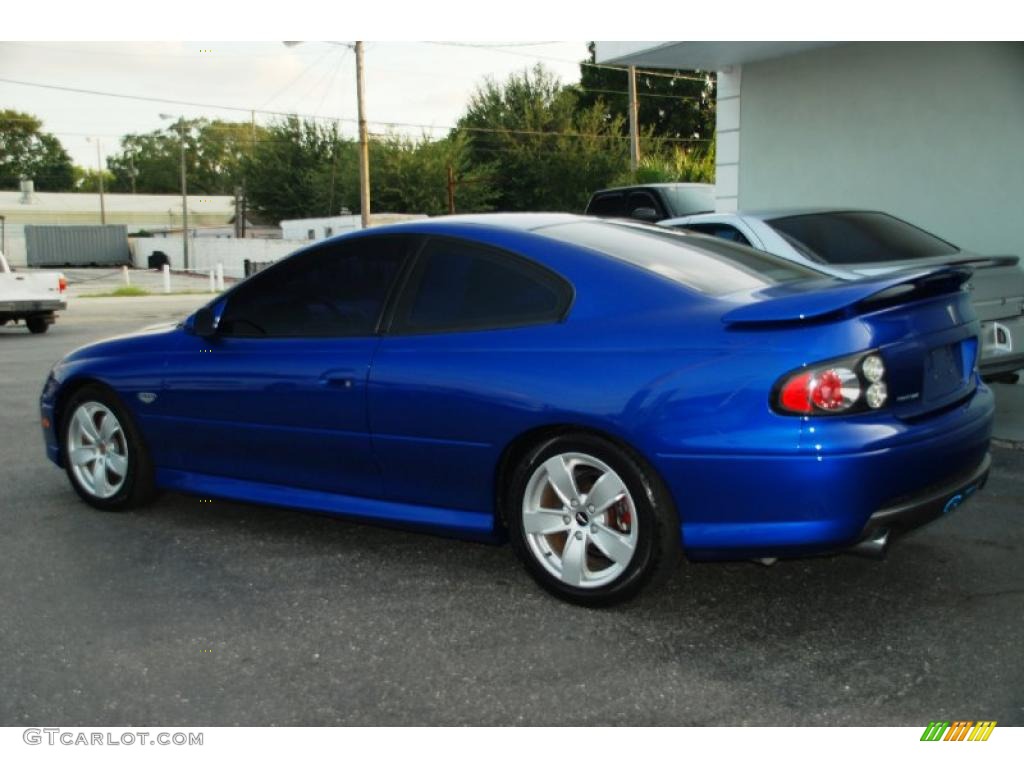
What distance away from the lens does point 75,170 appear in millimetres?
120250

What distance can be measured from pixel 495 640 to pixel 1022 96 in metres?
8.91

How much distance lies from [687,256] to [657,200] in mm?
9691

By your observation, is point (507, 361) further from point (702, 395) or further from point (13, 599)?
point (13, 599)

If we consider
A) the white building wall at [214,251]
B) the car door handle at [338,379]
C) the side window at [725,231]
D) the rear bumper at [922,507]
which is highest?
the side window at [725,231]

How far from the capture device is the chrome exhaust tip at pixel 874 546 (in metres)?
3.74

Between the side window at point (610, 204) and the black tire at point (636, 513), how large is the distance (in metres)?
10.4

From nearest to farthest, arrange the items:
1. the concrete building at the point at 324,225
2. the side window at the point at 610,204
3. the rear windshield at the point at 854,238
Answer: the rear windshield at the point at 854,238
the side window at the point at 610,204
the concrete building at the point at 324,225

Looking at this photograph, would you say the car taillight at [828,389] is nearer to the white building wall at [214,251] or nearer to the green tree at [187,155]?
the white building wall at [214,251]

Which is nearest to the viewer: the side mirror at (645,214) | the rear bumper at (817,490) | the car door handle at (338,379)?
the rear bumper at (817,490)

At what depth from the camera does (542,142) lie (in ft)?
197

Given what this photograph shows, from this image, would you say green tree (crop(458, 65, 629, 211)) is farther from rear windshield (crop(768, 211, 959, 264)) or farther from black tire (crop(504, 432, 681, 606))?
black tire (crop(504, 432, 681, 606))

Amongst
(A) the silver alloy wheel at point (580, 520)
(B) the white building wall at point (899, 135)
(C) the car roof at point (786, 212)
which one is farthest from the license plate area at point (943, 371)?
(B) the white building wall at point (899, 135)

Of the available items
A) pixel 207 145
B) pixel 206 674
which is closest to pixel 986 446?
pixel 206 674

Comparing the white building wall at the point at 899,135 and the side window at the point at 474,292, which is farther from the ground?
the white building wall at the point at 899,135
